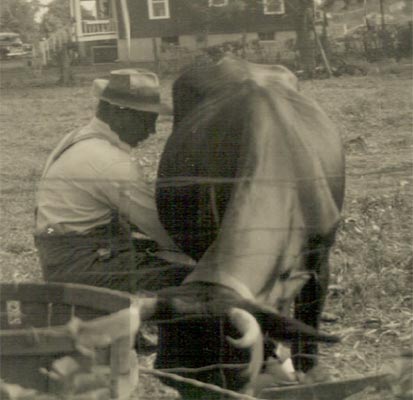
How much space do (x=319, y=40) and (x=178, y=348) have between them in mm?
8868

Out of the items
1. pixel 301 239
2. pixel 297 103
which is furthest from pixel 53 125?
pixel 301 239

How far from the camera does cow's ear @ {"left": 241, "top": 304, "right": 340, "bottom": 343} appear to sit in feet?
11.1

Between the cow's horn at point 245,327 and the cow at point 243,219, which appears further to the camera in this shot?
the cow at point 243,219

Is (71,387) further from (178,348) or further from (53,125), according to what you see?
(53,125)

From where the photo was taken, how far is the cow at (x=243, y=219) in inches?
135

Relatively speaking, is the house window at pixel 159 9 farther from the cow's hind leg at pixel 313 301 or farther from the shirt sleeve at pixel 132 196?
the shirt sleeve at pixel 132 196

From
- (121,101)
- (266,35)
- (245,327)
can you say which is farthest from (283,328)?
(266,35)

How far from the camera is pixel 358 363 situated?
506cm

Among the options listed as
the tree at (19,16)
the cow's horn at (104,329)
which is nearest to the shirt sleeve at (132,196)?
the cow's horn at (104,329)

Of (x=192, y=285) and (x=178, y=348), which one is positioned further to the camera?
(x=178, y=348)

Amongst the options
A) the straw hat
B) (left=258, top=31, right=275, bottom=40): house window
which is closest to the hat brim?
the straw hat

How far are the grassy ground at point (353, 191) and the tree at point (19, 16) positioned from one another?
71 centimetres

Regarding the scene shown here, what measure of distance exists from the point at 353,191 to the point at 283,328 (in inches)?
210

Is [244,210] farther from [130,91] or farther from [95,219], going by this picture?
[130,91]
